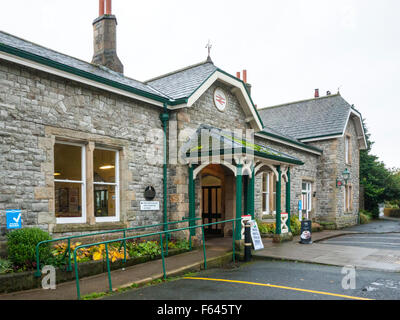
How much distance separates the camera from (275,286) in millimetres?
6469

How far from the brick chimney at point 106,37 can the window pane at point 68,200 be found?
5083 millimetres

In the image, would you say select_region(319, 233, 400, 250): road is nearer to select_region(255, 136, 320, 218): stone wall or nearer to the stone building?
the stone building

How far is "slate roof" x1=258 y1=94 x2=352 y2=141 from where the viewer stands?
20.2 m

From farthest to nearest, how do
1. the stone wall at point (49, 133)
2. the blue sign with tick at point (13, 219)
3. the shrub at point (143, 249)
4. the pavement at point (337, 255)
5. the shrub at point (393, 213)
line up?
1. the shrub at point (393, 213)
2. the shrub at point (143, 249)
3. the pavement at point (337, 255)
4. the stone wall at point (49, 133)
5. the blue sign with tick at point (13, 219)

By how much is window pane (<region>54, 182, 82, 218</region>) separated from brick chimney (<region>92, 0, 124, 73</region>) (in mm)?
5083

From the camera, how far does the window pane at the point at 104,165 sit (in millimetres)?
9211

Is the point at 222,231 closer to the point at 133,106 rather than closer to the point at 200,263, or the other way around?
the point at 200,263

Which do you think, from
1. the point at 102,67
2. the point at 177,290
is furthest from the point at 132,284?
the point at 102,67

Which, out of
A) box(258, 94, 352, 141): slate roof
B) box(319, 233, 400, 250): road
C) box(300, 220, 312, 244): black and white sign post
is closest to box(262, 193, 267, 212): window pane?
box(319, 233, 400, 250): road

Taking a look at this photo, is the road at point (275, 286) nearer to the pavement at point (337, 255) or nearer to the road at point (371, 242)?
the pavement at point (337, 255)

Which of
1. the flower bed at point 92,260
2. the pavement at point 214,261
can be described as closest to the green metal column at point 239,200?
the pavement at point 214,261

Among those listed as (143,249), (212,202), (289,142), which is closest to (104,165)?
(143,249)

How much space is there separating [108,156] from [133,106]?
63.7 inches

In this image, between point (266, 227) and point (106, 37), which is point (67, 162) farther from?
point (266, 227)
